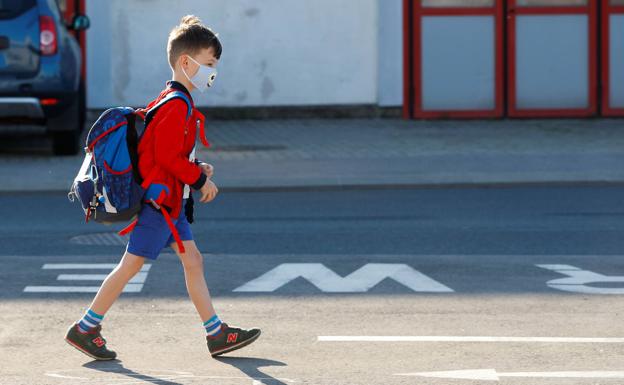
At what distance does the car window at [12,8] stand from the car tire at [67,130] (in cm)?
108

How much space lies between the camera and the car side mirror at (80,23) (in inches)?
696

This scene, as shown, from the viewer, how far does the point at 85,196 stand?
6.92 meters

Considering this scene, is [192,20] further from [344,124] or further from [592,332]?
[344,124]

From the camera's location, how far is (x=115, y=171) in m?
6.87

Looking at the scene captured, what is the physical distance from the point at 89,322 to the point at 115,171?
0.74 meters

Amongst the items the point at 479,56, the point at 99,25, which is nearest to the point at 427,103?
the point at 479,56

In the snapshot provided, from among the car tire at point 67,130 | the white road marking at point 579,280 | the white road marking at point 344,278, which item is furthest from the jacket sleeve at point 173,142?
the car tire at point 67,130

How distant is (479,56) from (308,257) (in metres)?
11.0

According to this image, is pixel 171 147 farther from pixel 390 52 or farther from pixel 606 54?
pixel 606 54

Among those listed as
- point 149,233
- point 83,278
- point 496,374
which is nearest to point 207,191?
point 149,233

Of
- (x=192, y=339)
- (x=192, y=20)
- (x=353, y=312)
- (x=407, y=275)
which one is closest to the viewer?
(x=192, y=20)

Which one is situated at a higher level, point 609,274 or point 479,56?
point 479,56

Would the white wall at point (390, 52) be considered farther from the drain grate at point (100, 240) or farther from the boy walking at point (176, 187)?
the boy walking at point (176, 187)

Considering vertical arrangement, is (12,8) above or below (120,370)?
above
